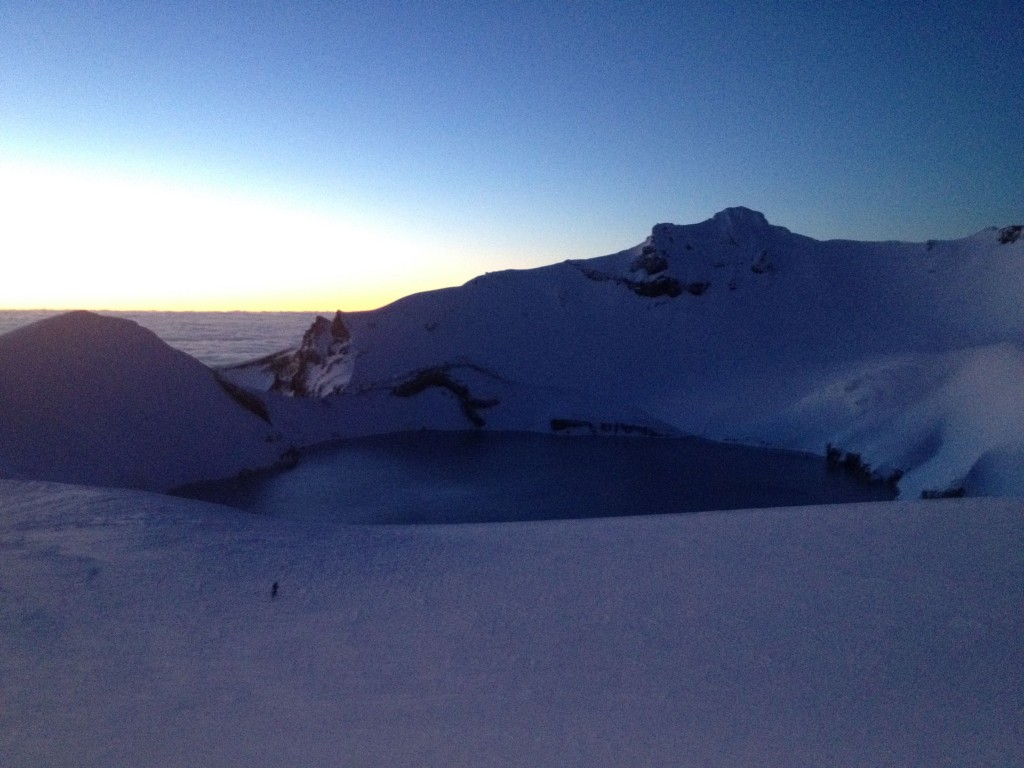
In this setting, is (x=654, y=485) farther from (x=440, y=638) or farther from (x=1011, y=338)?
(x=1011, y=338)

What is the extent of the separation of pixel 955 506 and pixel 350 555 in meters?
4.74

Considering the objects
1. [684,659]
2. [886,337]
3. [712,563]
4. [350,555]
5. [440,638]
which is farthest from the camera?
[886,337]

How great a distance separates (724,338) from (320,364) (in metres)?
14.0

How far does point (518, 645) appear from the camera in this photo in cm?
321

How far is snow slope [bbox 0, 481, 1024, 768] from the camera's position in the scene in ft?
7.63

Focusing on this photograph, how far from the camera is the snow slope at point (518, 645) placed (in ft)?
7.63

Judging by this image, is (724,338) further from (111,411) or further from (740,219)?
(111,411)

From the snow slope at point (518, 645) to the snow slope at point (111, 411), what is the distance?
24.3 feet

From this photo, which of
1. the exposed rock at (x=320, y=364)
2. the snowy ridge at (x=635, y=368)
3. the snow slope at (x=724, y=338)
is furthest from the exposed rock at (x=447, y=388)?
the exposed rock at (x=320, y=364)

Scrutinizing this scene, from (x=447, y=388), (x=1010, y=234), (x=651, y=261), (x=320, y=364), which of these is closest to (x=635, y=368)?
(x=651, y=261)

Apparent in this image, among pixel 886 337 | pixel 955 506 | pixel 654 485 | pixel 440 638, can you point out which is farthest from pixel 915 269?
pixel 440 638

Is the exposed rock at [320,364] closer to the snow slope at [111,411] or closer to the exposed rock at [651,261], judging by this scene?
the snow slope at [111,411]

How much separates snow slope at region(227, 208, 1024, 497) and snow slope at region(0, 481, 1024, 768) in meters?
12.4

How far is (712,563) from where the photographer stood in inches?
174
